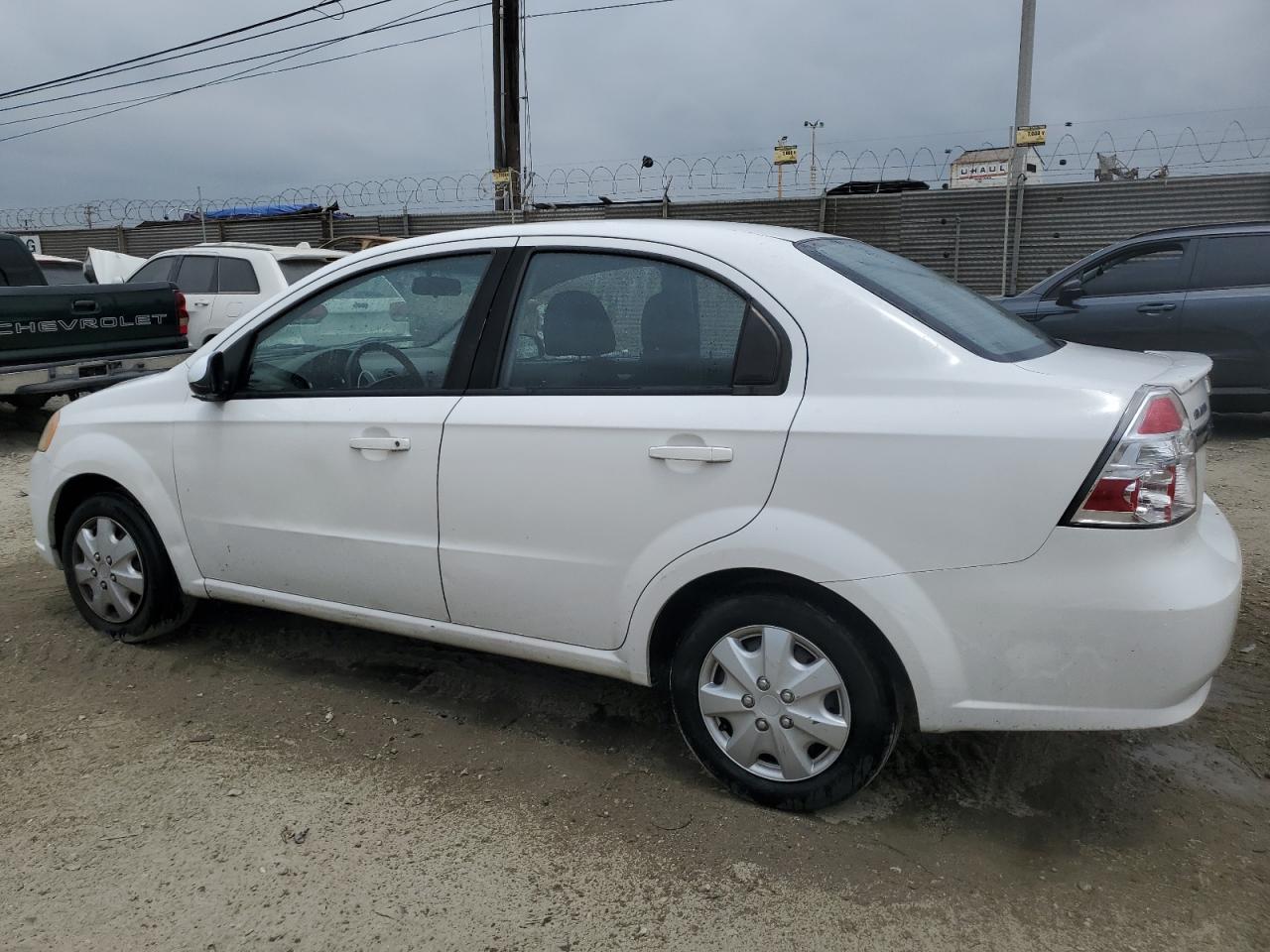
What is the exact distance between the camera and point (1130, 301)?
822 centimetres

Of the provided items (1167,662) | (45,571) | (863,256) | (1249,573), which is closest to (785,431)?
(863,256)

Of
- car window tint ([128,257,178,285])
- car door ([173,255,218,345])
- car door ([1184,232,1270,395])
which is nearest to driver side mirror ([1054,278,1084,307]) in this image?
car door ([1184,232,1270,395])

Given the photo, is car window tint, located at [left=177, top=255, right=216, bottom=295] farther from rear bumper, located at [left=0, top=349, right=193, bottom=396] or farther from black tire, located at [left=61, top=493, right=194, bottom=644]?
black tire, located at [left=61, top=493, right=194, bottom=644]

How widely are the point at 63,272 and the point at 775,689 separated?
12787mm

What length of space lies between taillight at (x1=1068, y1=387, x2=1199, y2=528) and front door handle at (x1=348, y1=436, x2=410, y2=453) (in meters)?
1.97

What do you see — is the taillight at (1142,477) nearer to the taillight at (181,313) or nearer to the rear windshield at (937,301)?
the rear windshield at (937,301)

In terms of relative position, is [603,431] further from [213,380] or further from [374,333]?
[213,380]

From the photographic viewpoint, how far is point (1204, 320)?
7.99 meters

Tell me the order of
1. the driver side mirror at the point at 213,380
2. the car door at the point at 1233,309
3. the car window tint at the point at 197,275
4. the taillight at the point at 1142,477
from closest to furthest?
1. the taillight at the point at 1142,477
2. the driver side mirror at the point at 213,380
3. the car door at the point at 1233,309
4. the car window tint at the point at 197,275

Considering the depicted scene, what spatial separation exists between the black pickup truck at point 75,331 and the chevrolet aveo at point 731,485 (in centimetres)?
510

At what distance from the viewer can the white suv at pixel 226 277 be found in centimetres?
1060

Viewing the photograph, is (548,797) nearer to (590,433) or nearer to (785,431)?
(590,433)

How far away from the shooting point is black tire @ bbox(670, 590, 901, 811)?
261cm

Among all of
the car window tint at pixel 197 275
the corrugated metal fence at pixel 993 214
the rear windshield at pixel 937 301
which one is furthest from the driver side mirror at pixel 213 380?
the corrugated metal fence at pixel 993 214
